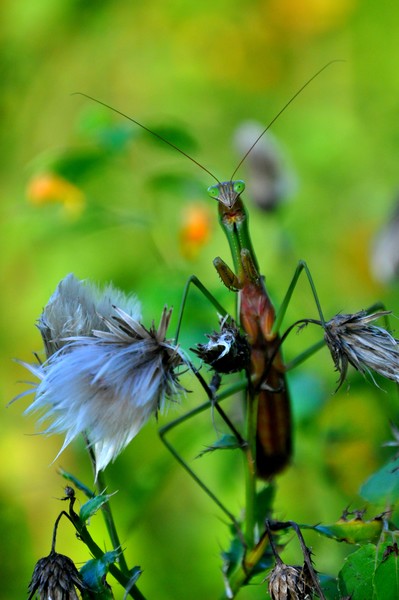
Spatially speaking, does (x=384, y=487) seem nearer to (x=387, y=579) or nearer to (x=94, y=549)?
(x=387, y=579)

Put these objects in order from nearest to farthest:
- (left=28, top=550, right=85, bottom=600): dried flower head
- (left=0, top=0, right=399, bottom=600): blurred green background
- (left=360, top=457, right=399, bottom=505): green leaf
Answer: (left=28, top=550, right=85, bottom=600): dried flower head < (left=360, top=457, right=399, bottom=505): green leaf < (left=0, top=0, right=399, bottom=600): blurred green background

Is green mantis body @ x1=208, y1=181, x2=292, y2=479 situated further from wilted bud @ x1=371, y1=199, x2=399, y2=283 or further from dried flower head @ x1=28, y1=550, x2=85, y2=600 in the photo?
wilted bud @ x1=371, y1=199, x2=399, y2=283

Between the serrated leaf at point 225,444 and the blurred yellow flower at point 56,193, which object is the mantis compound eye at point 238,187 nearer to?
the serrated leaf at point 225,444

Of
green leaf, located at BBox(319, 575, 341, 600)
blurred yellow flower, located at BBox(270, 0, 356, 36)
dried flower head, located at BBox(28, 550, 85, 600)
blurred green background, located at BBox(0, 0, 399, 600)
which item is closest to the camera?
dried flower head, located at BBox(28, 550, 85, 600)

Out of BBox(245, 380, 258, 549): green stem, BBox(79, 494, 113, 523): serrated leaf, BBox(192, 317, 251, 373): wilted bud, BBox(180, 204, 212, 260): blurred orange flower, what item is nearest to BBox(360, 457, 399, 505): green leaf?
BBox(245, 380, 258, 549): green stem

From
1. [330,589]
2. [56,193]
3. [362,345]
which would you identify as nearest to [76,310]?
[362,345]

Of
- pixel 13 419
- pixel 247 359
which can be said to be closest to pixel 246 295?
pixel 247 359
